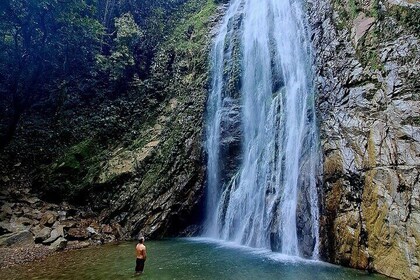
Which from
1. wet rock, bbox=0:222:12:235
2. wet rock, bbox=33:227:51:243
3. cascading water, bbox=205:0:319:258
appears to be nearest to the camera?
cascading water, bbox=205:0:319:258

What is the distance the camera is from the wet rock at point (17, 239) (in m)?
12.8

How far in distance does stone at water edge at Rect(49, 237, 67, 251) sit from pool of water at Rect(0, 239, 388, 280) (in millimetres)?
752

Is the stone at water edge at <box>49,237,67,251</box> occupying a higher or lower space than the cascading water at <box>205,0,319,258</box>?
lower

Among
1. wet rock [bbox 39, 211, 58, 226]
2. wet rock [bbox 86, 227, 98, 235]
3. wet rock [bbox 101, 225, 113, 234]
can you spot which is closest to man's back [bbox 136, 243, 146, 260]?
wet rock [bbox 86, 227, 98, 235]

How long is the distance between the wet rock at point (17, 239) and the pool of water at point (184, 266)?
1739 millimetres

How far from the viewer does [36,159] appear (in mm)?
19484

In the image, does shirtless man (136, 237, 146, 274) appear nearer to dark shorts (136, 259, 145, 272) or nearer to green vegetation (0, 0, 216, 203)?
dark shorts (136, 259, 145, 272)

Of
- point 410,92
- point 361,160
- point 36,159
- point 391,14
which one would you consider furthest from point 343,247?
point 36,159

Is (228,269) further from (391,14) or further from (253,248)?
(391,14)

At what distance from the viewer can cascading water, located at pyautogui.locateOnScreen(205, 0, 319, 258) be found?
12.2 m

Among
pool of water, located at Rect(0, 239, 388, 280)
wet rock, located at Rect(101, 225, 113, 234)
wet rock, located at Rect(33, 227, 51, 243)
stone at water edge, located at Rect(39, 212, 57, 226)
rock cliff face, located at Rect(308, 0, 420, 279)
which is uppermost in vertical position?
rock cliff face, located at Rect(308, 0, 420, 279)

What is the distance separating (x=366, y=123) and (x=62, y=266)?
10.9m

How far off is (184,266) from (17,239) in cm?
719

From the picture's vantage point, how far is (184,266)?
10.5m
